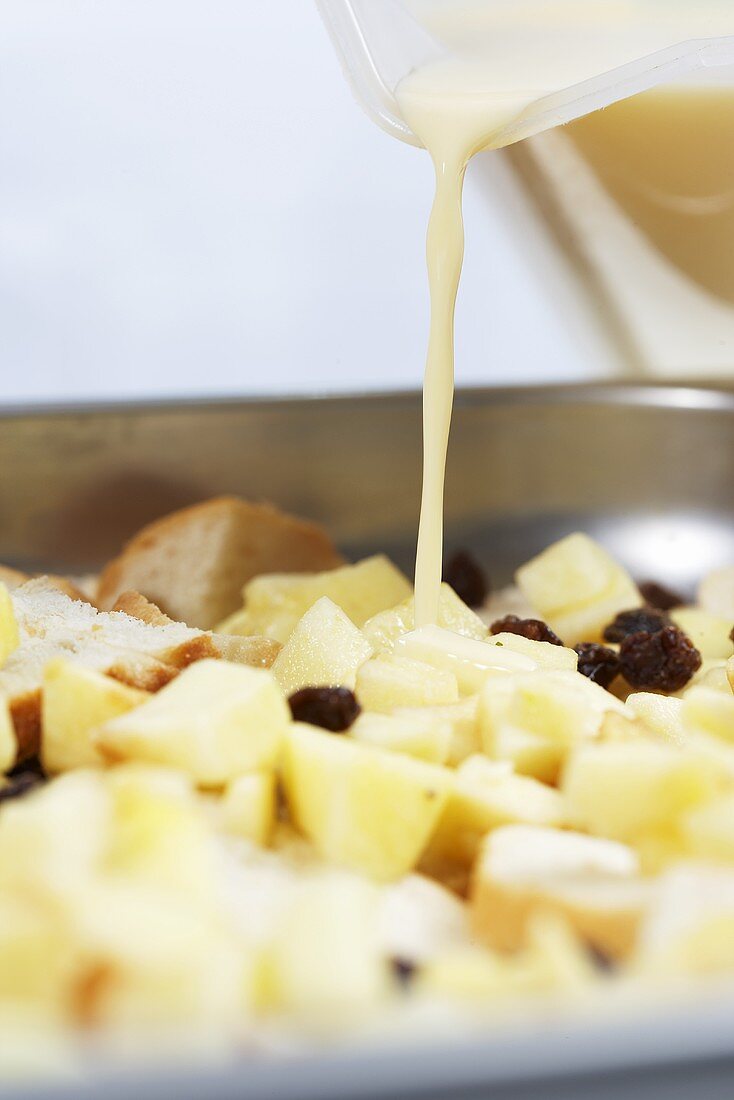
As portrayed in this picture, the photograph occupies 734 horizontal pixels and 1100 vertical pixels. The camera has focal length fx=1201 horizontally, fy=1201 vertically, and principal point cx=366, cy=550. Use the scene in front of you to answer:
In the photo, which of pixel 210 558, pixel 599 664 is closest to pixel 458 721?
pixel 599 664

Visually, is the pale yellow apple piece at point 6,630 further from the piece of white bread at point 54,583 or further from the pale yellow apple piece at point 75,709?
the piece of white bread at point 54,583

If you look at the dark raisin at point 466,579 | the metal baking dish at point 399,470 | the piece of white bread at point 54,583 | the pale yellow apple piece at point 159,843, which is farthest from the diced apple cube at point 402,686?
the metal baking dish at point 399,470

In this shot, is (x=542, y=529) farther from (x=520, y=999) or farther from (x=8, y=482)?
(x=520, y=999)

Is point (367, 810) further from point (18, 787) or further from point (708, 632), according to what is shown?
point (708, 632)

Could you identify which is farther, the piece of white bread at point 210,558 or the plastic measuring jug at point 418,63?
the piece of white bread at point 210,558

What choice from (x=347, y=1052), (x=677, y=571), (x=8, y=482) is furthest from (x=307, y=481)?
(x=347, y=1052)

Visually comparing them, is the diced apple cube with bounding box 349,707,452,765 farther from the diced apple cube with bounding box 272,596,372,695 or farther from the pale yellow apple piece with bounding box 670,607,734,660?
the pale yellow apple piece with bounding box 670,607,734,660
